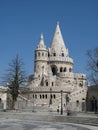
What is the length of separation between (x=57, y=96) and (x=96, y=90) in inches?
399

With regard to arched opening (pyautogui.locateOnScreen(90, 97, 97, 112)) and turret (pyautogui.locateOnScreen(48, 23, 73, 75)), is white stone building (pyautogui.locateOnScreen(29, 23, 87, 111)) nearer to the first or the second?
turret (pyautogui.locateOnScreen(48, 23, 73, 75))

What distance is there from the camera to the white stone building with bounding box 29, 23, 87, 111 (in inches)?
3440

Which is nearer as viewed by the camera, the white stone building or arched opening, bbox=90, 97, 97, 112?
arched opening, bbox=90, 97, 97, 112

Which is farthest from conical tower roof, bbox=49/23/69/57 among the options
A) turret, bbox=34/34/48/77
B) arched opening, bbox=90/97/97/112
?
arched opening, bbox=90/97/97/112

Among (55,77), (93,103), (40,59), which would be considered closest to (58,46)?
(40,59)

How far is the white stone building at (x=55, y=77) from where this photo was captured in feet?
287

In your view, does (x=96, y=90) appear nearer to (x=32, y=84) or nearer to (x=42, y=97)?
(x=42, y=97)

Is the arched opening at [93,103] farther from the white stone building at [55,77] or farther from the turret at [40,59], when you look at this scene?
the turret at [40,59]

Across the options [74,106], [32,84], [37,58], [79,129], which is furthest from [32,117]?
[37,58]

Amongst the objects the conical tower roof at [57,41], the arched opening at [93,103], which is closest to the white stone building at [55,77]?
the conical tower roof at [57,41]

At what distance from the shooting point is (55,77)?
9750 cm

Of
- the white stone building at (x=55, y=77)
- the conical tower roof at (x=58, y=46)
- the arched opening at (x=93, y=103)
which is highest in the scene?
the conical tower roof at (x=58, y=46)

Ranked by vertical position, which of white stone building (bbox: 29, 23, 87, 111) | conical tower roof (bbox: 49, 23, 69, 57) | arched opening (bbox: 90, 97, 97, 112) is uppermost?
conical tower roof (bbox: 49, 23, 69, 57)

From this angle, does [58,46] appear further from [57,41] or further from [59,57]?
[59,57]
